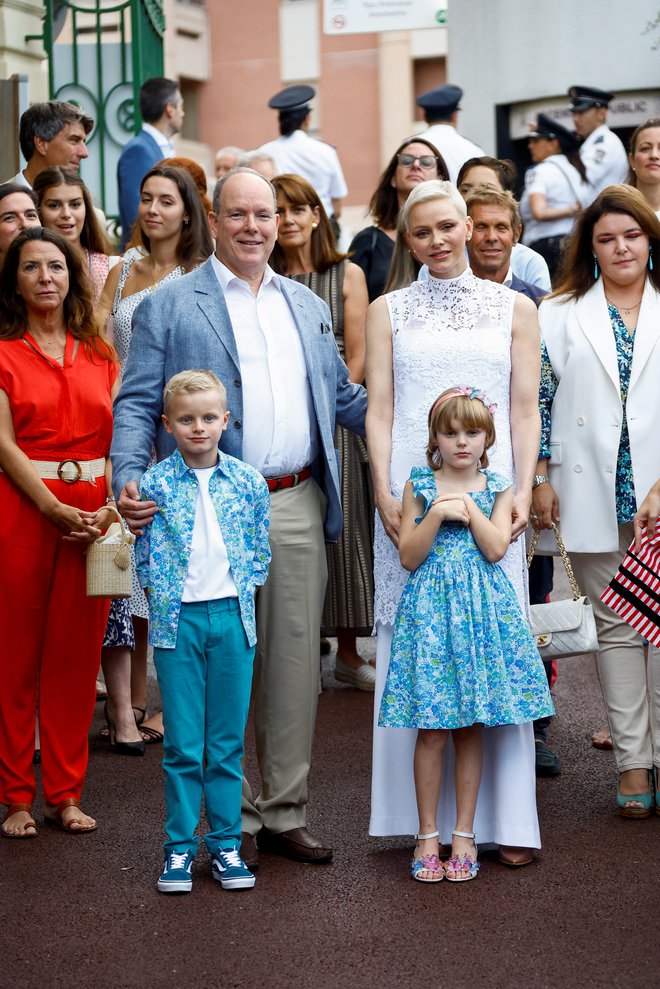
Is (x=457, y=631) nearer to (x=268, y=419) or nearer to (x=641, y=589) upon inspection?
(x=268, y=419)

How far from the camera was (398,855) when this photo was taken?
513 centimetres

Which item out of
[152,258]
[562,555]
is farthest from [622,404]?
[152,258]

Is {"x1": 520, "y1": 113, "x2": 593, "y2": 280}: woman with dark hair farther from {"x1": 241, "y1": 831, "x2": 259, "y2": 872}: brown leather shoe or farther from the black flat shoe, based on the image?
{"x1": 241, "y1": 831, "x2": 259, "y2": 872}: brown leather shoe

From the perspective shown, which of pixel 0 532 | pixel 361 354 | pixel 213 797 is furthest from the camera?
pixel 361 354

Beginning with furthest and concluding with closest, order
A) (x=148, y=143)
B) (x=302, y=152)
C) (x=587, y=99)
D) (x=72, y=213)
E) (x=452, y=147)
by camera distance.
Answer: (x=587, y=99)
(x=302, y=152)
(x=148, y=143)
(x=452, y=147)
(x=72, y=213)

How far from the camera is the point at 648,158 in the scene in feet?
22.6

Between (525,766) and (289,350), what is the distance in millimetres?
1562

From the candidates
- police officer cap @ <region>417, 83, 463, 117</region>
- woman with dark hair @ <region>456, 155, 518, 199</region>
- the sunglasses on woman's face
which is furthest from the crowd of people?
police officer cap @ <region>417, 83, 463, 117</region>

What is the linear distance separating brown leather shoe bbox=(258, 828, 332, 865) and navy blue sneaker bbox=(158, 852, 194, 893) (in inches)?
15.5

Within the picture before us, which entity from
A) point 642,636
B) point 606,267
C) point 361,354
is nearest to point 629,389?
point 606,267

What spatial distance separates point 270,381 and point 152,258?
2.12m

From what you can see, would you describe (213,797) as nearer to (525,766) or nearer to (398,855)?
(398,855)

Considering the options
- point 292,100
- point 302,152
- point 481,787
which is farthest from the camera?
point 292,100

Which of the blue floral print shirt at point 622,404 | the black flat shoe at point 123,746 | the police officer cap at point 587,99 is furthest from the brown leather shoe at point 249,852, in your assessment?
the police officer cap at point 587,99
